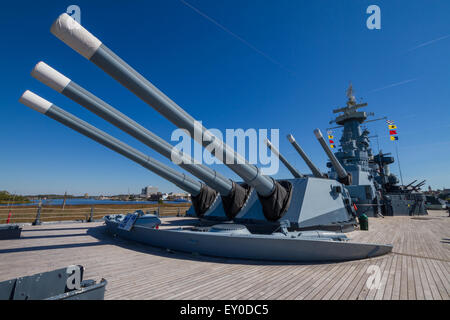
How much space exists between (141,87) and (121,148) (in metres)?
3.52

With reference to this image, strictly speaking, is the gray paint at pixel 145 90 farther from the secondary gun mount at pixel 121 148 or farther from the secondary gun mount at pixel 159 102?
the secondary gun mount at pixel 121 148

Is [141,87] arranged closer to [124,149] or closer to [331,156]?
[124,149]

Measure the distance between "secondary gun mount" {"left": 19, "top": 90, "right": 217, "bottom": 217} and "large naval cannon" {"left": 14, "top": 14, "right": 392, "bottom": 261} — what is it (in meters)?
0.02

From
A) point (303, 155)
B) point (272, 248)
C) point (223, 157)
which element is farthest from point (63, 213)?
point (303, 155)

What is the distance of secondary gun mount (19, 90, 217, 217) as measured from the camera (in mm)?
4934

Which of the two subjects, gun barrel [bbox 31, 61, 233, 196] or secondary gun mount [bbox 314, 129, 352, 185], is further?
secondary gun mount [bbox 314, 129, 352, 185]

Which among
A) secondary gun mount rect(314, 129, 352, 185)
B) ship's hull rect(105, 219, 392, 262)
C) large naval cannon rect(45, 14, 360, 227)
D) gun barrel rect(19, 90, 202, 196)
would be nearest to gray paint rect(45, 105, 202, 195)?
gun barrel rect(19, 90, 202, 196)

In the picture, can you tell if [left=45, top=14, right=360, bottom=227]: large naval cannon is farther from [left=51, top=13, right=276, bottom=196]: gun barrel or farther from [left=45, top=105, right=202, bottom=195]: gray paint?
[left=45, top=105, right=202, bottom=195]: gray paint

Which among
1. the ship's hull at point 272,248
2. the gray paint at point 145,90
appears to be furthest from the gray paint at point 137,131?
the ship's hull at point 272,248

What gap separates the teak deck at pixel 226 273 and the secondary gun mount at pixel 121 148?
2633mm

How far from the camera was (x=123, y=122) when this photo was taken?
5.06m

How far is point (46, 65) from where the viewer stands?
368cm

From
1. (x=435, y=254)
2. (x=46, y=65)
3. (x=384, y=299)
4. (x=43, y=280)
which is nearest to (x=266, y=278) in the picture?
(x=384, y=299)

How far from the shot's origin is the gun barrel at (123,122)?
376 centimetres
